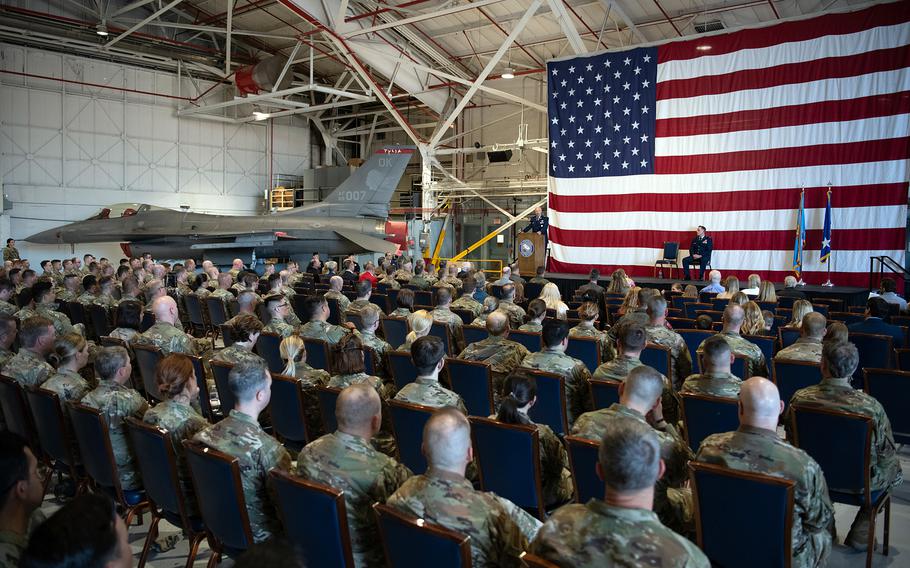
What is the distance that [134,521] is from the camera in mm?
3666

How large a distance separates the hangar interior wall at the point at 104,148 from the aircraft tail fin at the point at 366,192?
756 centimetres

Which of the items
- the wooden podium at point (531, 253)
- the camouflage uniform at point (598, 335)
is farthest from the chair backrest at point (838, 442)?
the wooden podium at point (531, 253)

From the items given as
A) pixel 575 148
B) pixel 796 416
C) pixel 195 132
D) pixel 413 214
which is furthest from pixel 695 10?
pixel 195 132

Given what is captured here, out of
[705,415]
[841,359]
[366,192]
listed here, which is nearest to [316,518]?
[705,415]

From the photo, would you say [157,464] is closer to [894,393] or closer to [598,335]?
[598,335]

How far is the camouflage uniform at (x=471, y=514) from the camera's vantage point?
6.42 feet

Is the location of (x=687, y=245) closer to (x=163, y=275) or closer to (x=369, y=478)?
(x=163, y=275)

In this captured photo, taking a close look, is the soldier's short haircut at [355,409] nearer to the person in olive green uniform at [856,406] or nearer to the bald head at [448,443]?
the bald head at [448,443]

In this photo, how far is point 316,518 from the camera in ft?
7.02

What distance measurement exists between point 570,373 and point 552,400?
0.25 metres

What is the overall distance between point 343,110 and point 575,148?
1525 cm

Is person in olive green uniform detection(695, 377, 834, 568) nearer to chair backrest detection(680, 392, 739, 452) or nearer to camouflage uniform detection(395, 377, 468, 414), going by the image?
chair backrest detection(680, 392, 739, 452)

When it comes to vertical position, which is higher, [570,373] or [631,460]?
[631,460]

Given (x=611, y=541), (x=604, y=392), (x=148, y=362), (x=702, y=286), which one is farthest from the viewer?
(x=702, y=286)
